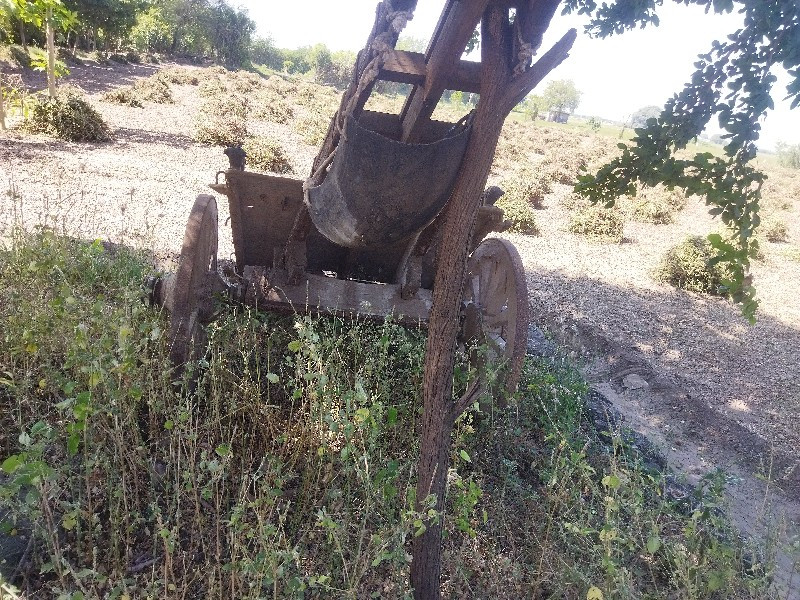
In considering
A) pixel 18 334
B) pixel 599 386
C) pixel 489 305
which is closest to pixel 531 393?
pixel 489 305

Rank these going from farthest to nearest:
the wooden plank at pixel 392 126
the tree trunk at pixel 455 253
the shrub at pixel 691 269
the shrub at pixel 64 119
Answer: the shrub at pixel 64 119
the shrub at pixel 691 269
the wooden plank at pixel 392 126
the tree trunk at pixel 455 253

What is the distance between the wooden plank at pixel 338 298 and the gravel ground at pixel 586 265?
1.66 metres

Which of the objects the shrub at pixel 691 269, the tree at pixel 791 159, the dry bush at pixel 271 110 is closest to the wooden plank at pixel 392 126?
the shrub at pixel 691 269

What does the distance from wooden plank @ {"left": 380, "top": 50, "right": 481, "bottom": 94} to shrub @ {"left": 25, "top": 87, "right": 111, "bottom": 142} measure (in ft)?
37.0

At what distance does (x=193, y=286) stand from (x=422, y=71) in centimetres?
178

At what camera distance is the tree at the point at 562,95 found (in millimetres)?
84188

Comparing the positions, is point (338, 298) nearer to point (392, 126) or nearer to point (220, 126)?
point (392, 126)

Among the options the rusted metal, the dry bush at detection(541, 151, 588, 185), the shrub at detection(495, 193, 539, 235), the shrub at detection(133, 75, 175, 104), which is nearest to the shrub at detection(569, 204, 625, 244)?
the shrub at detection(495, 193, 539, 235)

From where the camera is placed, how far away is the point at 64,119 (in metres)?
10.9

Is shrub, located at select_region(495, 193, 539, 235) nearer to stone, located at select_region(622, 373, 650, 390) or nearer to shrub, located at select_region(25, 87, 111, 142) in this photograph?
stone, located at select_region(622, 373, 650, 390)

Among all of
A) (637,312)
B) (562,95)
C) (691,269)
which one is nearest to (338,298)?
(637,312)

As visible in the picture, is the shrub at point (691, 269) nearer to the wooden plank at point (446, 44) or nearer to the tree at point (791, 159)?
the wooden plank at point (446, 44)

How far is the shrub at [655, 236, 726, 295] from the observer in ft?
28.3

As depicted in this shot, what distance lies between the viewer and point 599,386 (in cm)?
542
